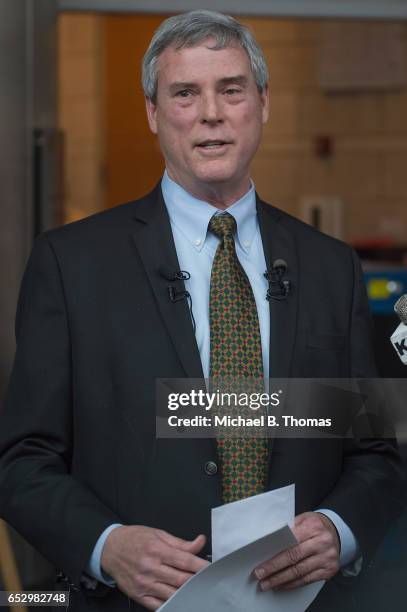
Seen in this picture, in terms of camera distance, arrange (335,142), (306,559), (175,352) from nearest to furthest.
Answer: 1. (306,559)
2. (175,352)
3. (335,142)

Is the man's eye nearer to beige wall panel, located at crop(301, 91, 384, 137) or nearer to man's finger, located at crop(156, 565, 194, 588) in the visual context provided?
man's finger, located at crop(156, 565, 194, 588)

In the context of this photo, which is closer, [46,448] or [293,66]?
[46,448]

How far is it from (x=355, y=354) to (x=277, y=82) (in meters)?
5.74

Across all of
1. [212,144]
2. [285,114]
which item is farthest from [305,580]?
[285,114]

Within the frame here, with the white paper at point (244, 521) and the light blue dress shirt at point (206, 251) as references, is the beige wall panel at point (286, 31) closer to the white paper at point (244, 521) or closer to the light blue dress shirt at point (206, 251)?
the light blue dress shirt at point (206, 251)

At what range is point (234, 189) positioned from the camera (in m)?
2.16

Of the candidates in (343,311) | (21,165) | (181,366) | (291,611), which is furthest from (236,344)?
(21,165)

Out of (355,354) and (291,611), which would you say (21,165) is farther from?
(291,611)

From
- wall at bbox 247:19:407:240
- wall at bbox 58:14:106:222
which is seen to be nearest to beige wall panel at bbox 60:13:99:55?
wall at bbox 58:14:106:222

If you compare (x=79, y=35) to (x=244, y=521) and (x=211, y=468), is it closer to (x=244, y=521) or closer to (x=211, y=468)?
(x=211, y=468)

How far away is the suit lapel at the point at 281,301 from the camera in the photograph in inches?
80.2

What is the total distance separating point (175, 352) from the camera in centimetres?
201

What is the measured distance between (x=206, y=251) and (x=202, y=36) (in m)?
0.41

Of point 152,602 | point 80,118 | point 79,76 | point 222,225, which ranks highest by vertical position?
point 79,76
